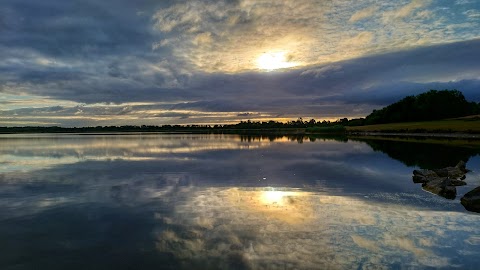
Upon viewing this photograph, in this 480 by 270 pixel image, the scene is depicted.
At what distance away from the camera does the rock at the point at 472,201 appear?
15315 mm

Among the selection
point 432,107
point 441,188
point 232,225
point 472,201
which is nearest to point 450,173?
point 441,188

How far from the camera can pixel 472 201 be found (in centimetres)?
1566

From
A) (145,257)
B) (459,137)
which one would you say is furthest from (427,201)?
(459,137)

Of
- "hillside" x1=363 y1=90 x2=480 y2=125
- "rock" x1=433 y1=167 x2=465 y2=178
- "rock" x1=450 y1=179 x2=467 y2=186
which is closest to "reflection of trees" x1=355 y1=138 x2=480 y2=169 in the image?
"rock" x1=433 y1=167 x2=465 y2=178

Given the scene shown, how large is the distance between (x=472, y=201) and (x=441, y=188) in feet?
11.7

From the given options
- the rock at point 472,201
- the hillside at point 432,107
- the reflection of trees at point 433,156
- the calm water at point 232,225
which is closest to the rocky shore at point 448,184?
the rock at point 472,201

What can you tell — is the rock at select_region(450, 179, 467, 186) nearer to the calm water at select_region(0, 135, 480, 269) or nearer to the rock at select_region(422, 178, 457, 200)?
the calm water at select_region(0, 135, 480, 269)

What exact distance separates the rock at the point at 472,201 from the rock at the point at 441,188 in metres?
1.60

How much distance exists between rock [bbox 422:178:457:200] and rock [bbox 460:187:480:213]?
1.60 meters

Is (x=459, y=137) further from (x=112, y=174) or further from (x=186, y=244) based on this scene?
(x=186, y=244)

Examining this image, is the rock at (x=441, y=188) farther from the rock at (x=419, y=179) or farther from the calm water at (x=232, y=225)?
the rock at (x=419, y=179)

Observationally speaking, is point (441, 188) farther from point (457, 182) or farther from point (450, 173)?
point (450, 173)

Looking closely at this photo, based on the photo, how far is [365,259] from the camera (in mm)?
9672

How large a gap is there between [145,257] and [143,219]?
4.20 m
